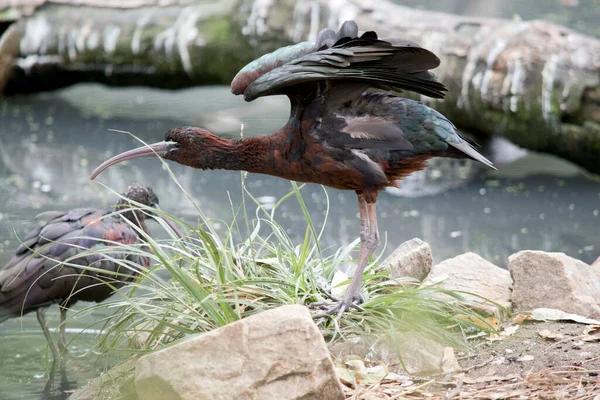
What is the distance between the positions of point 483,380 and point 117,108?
9.12m

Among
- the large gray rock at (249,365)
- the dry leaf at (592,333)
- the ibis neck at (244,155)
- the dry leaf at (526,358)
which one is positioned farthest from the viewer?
the ibis neck at (244,155)

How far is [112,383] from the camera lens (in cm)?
372

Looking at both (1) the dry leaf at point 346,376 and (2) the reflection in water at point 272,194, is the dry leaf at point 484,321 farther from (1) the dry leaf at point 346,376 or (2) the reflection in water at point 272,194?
(2) the reflection in water at point 272,194

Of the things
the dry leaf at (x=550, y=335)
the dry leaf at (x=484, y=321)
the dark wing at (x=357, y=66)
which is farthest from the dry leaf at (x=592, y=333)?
the dark wing at (x=357, y=66)

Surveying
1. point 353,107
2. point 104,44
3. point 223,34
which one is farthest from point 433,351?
point 104,44

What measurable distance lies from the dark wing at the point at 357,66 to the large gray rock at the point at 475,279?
112cm

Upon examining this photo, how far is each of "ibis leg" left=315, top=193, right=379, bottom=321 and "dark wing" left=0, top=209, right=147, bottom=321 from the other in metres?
1.61

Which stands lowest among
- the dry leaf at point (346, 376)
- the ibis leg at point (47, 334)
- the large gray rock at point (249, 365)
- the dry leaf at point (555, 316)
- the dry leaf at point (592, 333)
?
the ibis leg at point (47, 334)

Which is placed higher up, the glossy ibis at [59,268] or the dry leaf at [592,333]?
the dry leaf at [592,333]

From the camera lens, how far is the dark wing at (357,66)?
3826 mm

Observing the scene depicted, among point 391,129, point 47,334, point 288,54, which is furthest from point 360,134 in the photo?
point 47,334

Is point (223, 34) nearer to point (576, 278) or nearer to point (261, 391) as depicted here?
point (576, 278)

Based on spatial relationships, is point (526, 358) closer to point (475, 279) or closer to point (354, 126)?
point (475, 279)

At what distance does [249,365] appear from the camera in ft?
10.3
